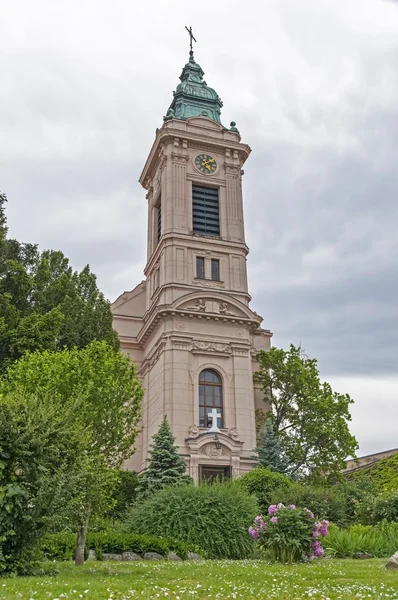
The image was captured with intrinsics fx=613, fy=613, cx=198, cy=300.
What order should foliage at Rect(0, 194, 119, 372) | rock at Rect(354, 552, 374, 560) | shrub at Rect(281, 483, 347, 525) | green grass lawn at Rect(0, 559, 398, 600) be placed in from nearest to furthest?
green grass lawn at Rect(0, 559, 398, 600) → rock at Rect(354, 552, 374, 560) → foliage at Rect(0, 194, 119, 372) → shrub at Rect(281, 483, 347, 525)

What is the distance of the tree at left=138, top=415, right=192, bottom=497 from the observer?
27.4 m

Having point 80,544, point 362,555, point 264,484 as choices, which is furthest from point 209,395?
point 80,544

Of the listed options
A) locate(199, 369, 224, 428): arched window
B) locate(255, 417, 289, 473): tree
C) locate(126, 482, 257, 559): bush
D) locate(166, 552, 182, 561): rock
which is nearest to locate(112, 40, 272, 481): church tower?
locate(199, 369, 224, 428): arched window

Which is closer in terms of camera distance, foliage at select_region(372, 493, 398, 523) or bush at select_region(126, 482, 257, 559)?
bush at select_region(126, 482, 257, 559)

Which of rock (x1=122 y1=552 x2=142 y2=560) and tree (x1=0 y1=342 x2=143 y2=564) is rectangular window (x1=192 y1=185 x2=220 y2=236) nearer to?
tree (x1=0 y1=342 x2=143 y2=564)

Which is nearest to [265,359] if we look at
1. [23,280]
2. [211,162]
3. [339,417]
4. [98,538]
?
[339,417]

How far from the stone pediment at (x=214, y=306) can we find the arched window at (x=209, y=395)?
3.59 m

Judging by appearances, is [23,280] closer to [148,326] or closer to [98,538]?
[98,538]

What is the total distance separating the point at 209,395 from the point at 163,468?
7892 millimetres

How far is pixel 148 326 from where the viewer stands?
125 ft

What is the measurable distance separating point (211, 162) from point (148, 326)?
42.6 ft

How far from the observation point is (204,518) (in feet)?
65.6

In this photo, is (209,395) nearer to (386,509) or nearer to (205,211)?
(205,211)

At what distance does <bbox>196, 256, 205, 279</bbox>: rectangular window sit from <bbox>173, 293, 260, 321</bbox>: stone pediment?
2.57 meters
